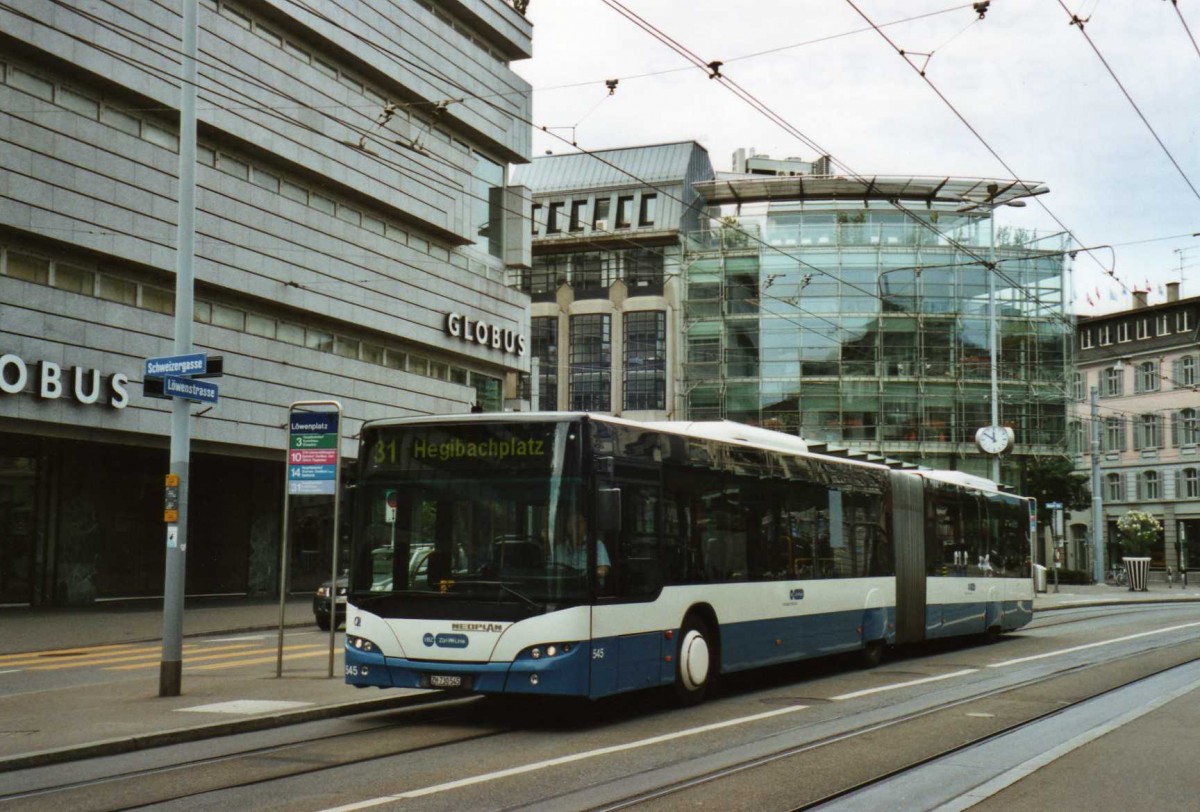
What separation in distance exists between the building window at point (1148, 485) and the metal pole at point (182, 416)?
7363 centimetres

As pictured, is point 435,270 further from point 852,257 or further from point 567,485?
point 567,485

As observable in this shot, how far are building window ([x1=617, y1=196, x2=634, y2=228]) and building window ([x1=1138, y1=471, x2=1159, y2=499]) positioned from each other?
1391 inches

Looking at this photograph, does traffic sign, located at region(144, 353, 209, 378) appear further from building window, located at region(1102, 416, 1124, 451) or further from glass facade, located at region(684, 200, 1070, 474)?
building window, located at region(1102, 416, 1124, 451)

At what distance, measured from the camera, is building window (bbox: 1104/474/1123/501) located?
79.4 metres

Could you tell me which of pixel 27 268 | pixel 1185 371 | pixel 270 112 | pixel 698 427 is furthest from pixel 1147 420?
pixel 698 427

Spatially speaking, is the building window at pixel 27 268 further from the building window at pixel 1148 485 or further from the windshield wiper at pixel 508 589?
the building window at pixel 1148 485

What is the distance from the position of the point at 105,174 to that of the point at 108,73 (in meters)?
2.16

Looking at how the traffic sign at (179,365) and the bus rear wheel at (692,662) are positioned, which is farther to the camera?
the traffic sign at (179,365)

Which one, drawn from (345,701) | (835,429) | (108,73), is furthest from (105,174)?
(835,429)

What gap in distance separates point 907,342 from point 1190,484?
27.1 metres

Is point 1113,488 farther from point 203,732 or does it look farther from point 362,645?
point 203,732

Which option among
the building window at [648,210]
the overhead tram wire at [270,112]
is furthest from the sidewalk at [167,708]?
the building window at [648,210]

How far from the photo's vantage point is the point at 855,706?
1279 centimetres

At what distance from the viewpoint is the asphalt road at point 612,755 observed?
25.6ft
